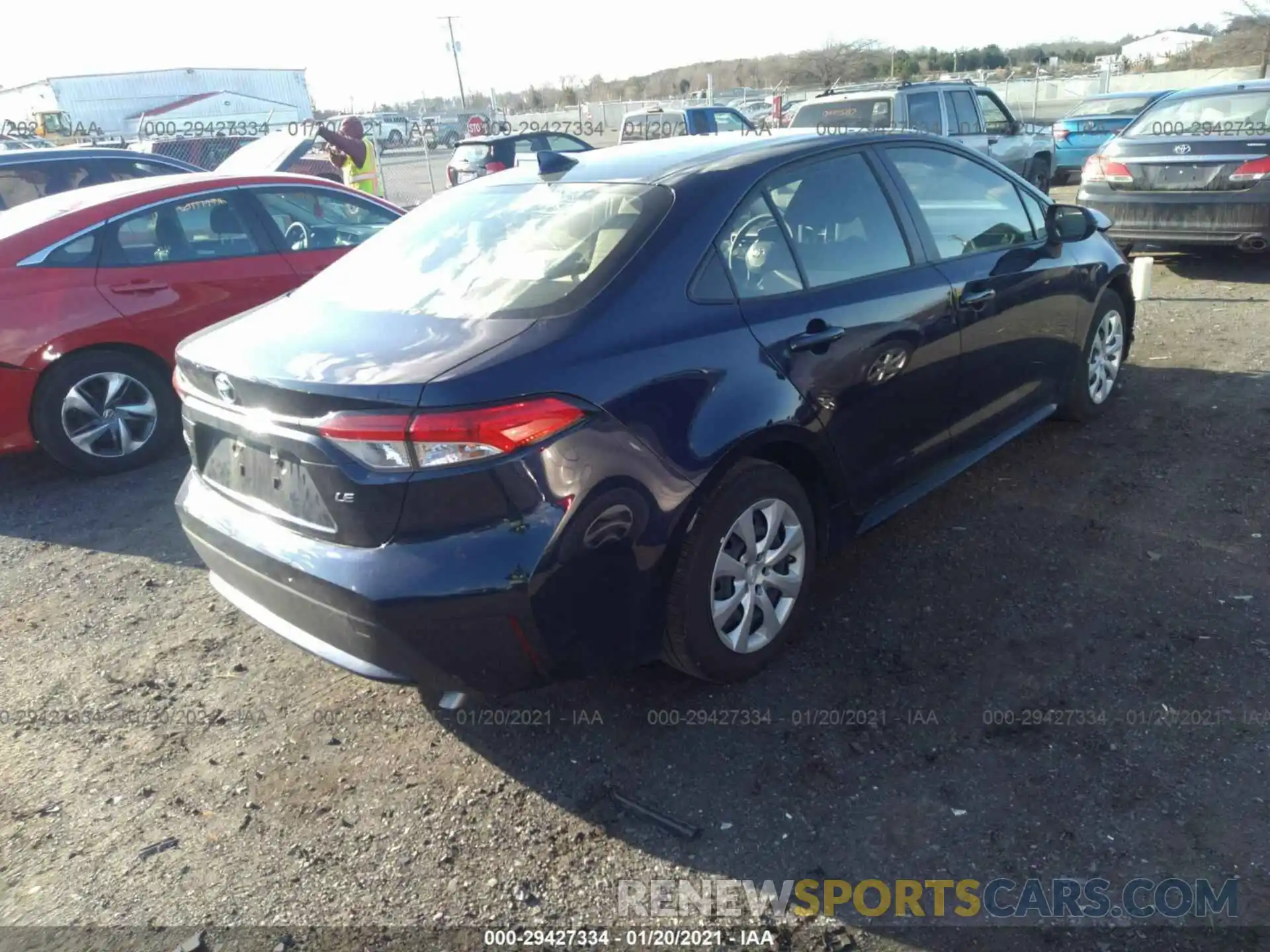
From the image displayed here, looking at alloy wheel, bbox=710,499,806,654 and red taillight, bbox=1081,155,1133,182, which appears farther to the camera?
red taillight, bbox=1081,155,1133,182

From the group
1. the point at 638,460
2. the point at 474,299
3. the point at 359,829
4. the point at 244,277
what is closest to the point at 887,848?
the point at 638,460

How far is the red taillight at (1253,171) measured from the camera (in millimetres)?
7637

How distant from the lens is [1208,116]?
8.84 m

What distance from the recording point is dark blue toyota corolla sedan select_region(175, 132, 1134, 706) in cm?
241

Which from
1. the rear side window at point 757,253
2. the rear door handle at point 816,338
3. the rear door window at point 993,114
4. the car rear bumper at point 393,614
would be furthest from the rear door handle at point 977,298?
the rear door window at point 993,114

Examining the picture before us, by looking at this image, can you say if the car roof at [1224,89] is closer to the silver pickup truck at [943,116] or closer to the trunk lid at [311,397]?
the silver pickup truck at [943,116]

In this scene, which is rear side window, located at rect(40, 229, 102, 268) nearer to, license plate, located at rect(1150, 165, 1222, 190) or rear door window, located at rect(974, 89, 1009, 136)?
license plate, located at rect(1150, 165, 1222, 190)

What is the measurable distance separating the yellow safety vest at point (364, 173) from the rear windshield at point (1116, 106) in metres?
11.8

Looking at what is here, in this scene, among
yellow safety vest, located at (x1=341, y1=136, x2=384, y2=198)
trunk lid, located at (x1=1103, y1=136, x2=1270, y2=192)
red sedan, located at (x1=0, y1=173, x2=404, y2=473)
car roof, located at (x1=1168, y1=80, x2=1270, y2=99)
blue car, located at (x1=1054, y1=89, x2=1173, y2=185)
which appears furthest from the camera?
blue car, located at (x1=1054, y1=89, x2=1173, y2=185)

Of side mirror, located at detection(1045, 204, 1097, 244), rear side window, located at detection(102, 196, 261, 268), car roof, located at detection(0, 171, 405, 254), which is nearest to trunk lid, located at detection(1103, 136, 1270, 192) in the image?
side mirror, located at detection(1045, 204, 1097, 244)

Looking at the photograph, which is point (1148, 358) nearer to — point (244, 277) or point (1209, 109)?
point (1209, 109)

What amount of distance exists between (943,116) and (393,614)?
11786mm

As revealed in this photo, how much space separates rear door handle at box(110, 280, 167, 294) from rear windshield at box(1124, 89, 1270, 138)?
8365 millimetres

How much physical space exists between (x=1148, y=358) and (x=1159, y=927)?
5086 mm
